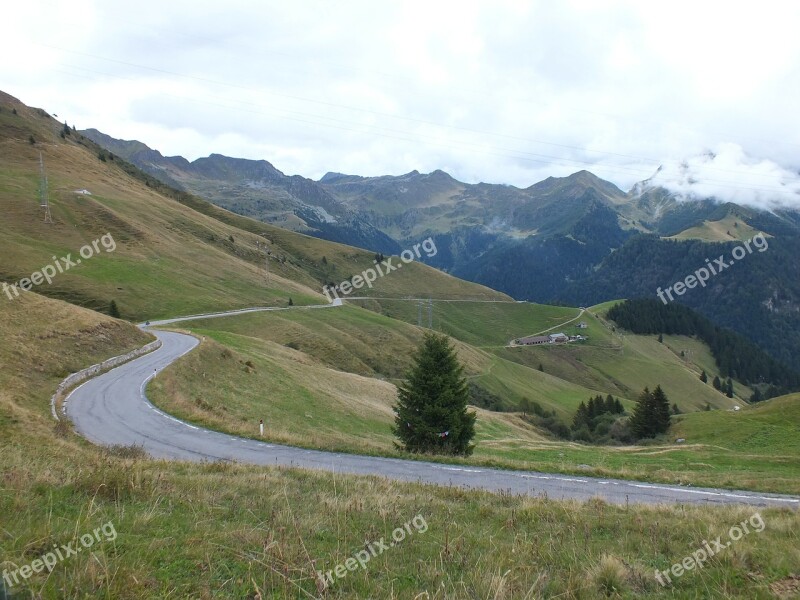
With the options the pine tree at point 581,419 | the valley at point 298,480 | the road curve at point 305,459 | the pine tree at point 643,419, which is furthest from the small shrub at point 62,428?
the pine tree at point 581,419

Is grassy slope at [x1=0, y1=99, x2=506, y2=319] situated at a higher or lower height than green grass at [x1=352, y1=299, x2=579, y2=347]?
higher

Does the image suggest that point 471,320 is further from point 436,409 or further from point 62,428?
point 62,428

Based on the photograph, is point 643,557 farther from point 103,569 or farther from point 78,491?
point 78,491

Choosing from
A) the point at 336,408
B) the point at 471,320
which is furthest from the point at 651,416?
the point at 471,320

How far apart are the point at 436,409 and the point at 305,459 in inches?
342

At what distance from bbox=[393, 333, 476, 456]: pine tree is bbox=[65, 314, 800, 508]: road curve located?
5.29 metres

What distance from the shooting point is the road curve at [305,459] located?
627 inches

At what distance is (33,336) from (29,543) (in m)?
36.6

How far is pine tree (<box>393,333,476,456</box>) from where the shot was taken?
25694 mm

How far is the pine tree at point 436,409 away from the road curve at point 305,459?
5.29m

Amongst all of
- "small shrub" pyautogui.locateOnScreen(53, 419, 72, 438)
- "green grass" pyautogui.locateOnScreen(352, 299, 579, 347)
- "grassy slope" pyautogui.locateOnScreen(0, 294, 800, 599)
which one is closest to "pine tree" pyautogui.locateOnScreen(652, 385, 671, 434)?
"grassy slope" pyautogui.locateOnScreen(0, 294, 800, 599)

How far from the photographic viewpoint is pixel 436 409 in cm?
2606

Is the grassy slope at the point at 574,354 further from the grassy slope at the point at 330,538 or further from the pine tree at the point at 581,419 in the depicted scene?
the grassy slope at the point at 330,538

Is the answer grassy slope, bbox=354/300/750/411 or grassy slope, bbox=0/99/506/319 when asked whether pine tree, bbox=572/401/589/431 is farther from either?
grassy slope, bbox=0/99/506/319
